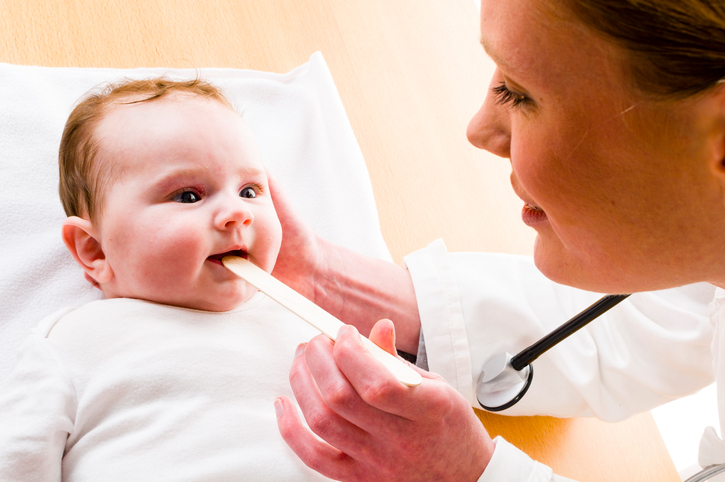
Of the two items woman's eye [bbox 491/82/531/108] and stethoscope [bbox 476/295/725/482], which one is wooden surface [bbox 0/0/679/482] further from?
woman's eye [bbox 491/82/531/108]

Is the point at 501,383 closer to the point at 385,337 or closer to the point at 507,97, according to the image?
the point at 385,337

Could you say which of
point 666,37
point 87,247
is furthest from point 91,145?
point 666,37

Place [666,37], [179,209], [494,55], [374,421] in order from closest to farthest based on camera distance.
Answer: [666,37] → [494,55] → [374,421] → [179,209]

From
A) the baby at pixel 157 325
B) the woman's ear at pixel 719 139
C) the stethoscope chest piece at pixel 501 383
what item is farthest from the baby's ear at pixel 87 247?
the woman's ear at pixel 719 139

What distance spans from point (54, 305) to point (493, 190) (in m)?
0.97

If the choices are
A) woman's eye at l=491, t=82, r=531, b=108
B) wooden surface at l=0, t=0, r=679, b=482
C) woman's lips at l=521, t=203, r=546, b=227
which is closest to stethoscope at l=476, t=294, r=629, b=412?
wooden surface at l=0, t=0, r=679, b=482

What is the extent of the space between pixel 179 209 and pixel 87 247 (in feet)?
0.57

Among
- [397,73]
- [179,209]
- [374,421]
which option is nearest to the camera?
[374,421]

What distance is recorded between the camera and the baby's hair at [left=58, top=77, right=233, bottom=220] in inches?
30.3

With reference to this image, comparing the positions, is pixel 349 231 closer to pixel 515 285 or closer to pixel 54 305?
pixel 515 285

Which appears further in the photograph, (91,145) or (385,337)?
(91,145)

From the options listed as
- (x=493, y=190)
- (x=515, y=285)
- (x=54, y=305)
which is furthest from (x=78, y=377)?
(x=493, y=190)

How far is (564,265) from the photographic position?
0.65 metres

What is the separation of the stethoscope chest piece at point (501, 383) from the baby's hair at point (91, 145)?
0.59 meters
